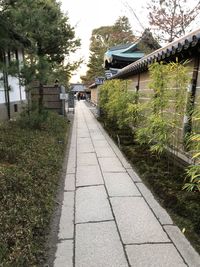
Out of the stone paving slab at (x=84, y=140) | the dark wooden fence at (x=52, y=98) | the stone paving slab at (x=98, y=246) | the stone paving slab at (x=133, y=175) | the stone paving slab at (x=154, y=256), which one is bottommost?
the stone paving slab at (x=84, y=140)

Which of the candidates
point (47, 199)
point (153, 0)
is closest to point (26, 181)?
point (47, 199)

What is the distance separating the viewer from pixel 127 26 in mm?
41125

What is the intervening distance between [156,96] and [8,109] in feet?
24.3

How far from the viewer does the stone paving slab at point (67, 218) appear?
10.4 ft

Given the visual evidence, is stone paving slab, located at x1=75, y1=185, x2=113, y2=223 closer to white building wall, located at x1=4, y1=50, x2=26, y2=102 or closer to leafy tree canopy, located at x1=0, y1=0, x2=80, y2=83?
leafy tree canopy, located at x1=0, y1=0, x2=80, y2=83

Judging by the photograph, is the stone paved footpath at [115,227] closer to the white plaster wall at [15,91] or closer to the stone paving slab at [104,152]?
the stone paving slab at [104,152]

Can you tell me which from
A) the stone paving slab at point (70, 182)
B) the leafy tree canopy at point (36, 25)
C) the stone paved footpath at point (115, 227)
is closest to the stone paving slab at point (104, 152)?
the stone paved footpath at point (115, 227)

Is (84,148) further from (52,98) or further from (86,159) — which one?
(52,98)

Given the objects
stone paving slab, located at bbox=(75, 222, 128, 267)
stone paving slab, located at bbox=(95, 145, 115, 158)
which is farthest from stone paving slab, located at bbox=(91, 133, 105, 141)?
stone paving slab, located at bbox=(75, 222, 128, 267)

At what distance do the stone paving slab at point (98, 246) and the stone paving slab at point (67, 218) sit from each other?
10cm

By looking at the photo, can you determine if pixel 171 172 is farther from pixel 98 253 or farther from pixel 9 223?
pixel 9 223

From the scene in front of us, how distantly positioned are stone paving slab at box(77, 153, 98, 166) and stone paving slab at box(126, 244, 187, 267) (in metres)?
3.40

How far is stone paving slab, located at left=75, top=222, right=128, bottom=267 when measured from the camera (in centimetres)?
262

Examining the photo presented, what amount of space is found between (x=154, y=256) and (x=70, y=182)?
250cm
